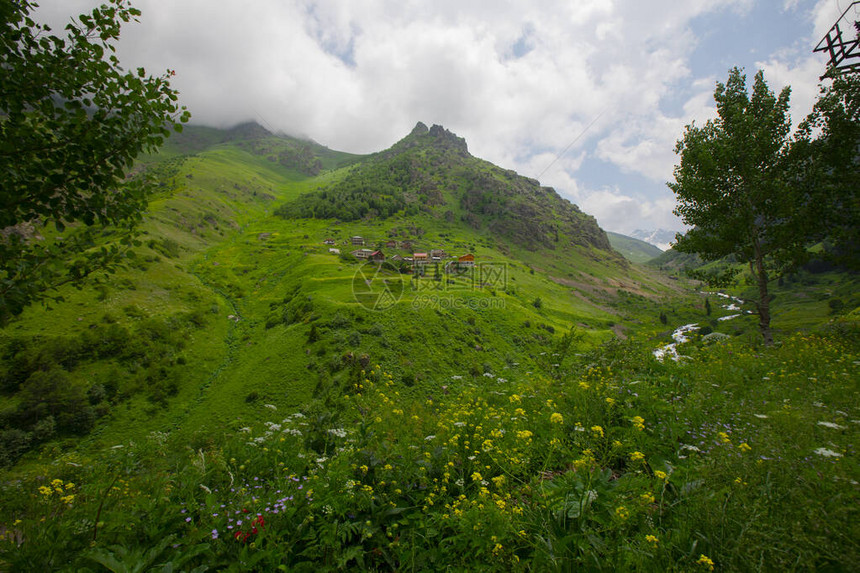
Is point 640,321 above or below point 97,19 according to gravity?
below

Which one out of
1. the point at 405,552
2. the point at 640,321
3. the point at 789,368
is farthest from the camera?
the point at 640,321

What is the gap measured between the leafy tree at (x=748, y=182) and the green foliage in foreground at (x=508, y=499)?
1553 centimetres

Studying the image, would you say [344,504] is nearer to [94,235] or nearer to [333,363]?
[94,235]

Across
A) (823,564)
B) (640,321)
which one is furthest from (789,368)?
(640,321)

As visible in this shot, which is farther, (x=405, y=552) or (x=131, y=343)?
(x=131, y=343)

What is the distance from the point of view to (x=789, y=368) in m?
9.54

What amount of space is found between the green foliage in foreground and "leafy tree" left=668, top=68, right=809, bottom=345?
15534 mm

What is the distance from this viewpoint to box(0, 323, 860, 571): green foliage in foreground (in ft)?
10.4

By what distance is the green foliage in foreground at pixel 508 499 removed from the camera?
317 centimetres

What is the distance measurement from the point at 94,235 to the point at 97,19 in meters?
3.17

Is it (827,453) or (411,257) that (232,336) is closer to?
(827,453)

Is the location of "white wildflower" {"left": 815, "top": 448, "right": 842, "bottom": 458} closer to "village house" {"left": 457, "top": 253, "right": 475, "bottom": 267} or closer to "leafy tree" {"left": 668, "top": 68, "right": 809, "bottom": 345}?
"leafy tree" {"left": 668, "top": 68, "right": 809, "bottom": 345}

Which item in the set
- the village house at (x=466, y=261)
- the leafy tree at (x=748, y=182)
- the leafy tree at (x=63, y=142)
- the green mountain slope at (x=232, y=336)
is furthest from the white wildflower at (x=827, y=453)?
the village house at (x=466, y=261)

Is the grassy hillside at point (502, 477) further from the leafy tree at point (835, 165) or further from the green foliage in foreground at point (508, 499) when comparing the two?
the leafy tree at point (835, 165)
